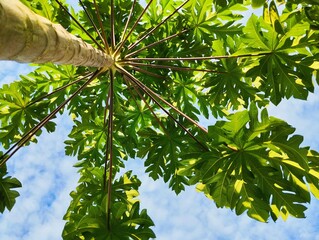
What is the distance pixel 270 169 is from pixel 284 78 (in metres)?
1.14

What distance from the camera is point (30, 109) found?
5.25 metres

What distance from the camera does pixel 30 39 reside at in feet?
5.99

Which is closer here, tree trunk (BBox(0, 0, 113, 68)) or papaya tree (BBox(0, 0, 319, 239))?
tree trunk (BBox(0, 0, 113, 68))

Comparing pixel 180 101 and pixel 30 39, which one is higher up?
pixel 180 101

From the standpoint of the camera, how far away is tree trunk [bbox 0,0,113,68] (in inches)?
63.2

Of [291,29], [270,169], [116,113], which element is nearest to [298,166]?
[270,169]

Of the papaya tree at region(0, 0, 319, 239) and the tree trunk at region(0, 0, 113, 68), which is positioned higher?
the papaya tree at region(0, 0, 319, 239)

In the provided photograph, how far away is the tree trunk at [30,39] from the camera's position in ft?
5.27

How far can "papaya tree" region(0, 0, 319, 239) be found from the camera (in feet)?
10.4

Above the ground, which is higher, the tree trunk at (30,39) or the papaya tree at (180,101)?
the papaya tree at (180,101)

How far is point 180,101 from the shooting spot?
19.0 feet

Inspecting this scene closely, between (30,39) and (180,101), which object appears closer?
(30,39)

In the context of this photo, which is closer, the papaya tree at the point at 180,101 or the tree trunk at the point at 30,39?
the tree trunk at the point at 30,39

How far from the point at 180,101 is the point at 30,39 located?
407 cm
